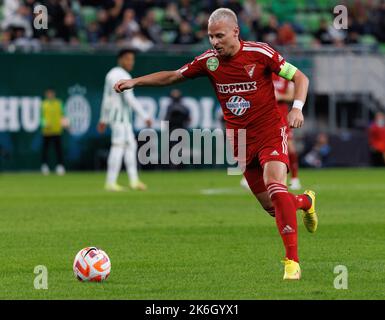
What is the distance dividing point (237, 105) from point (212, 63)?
432mm

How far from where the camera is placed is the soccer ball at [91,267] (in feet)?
29.5

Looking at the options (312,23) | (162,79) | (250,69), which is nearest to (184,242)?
(162,79)

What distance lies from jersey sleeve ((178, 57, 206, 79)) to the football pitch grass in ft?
5.70

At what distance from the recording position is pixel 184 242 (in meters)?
12.1

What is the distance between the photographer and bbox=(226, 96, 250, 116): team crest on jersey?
9.76 metres

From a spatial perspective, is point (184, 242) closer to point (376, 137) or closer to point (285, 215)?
point (285, 215)

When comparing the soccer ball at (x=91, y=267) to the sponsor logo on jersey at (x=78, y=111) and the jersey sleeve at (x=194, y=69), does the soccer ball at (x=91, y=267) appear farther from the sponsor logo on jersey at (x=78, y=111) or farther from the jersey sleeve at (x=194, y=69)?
the sponsor logo on jersey at (x=78, y=111)

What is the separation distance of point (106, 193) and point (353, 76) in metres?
11.9

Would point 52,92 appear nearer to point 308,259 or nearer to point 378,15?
point 378,15

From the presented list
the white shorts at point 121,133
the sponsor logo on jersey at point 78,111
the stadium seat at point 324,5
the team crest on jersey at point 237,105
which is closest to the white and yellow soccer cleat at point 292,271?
the team crest on jersey at point 237,105

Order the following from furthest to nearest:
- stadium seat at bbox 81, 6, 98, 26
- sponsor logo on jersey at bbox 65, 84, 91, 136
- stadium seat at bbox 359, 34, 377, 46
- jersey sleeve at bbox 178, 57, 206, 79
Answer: stadium seat at bbox 359, 34, 377, 46
stadium seat at bbox 81, 6, 98, 26
sponsor logo on jersey at bbox 65, 84, 91, 136
jersey sleeve at bbox 178, 57, 206, 79

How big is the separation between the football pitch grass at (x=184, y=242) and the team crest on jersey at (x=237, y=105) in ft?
4.59

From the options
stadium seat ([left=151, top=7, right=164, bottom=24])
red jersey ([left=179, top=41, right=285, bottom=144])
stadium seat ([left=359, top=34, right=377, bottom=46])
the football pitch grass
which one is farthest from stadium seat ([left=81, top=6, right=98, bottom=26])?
red jersey ([left=179, top=41, right=285, bottom=144])

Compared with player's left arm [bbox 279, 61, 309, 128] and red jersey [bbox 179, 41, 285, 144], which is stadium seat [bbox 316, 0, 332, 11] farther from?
player's left arm [bbox 279, 61, 309, 128]
